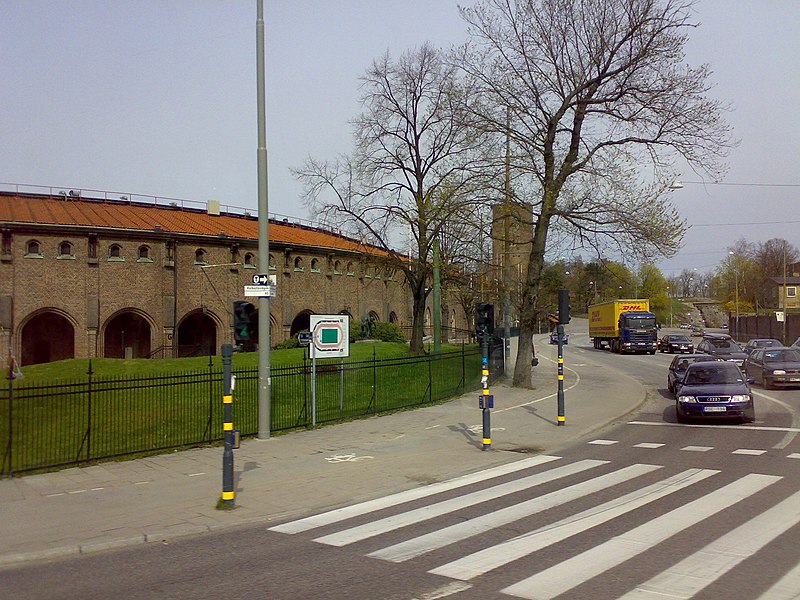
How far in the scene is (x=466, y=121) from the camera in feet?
81.1

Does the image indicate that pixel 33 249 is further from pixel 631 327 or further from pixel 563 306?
pixel 631 327

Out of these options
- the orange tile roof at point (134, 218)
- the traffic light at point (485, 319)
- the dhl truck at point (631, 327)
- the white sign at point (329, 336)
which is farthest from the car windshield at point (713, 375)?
the dhl truck at point (631, 327)

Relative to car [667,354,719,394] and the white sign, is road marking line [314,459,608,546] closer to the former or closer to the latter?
the white sign

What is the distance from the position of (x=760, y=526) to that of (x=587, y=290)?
104 metres

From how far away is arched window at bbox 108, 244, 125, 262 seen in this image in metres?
43.5

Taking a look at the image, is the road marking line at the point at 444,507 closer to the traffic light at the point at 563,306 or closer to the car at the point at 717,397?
the traffic light at the point at 563,306

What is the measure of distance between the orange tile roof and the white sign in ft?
71.9

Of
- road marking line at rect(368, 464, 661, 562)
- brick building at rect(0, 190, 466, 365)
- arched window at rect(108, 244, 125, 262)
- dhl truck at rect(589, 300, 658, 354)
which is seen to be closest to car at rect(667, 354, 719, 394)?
road marking line at rect(368, 464, 661, 562)

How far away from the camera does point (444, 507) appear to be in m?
9.18

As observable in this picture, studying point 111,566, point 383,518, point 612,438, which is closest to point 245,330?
point 383,518

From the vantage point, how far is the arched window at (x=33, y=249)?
40.9m

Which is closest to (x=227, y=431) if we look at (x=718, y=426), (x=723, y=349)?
(x=718, y=426)

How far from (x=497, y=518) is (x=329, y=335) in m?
9.26

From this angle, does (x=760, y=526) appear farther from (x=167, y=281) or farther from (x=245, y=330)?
(x=167, y=281)
